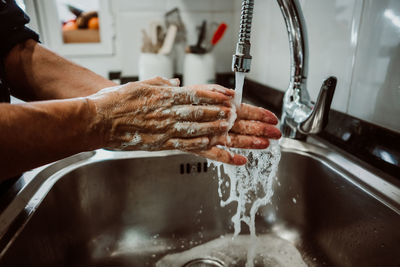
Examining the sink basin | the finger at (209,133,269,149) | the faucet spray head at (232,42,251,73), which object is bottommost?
the sink basin

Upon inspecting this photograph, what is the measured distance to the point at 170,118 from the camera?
1.42ft

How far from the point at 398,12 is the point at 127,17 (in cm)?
98

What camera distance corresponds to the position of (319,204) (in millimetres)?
584

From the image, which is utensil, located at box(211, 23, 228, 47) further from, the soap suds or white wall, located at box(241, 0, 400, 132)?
the soap suds

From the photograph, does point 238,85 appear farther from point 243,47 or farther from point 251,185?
point 251,185

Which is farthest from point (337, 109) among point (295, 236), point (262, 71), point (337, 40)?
point (262, 71)

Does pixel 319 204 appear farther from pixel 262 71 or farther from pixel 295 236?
pixel 262 71

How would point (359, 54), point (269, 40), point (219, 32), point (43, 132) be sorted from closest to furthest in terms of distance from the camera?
1. point (43, 132)
2. point (359, 54)
3. point (269, 40)
4. point (219, 32)

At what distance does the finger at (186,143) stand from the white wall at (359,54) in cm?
34

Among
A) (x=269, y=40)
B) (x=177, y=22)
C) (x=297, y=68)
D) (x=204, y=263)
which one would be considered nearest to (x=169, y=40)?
(x=177, y=22)

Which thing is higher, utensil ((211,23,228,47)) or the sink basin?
utensil ((211,23,228,47))

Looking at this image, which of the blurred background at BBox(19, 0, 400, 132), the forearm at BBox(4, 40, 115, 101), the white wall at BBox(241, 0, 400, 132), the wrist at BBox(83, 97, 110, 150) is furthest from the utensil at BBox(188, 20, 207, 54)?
the wrist at BBox(83, 97, 110, 150)

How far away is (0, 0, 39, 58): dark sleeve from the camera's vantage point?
0.53 m

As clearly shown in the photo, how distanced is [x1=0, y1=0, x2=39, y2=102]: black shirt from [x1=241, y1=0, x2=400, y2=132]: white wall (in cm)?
66
